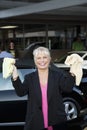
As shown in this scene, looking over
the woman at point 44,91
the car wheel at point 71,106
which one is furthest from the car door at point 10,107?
the woman at point 44,91

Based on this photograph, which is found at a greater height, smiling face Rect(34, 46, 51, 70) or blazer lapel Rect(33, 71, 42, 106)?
smiling face Rect(34, 46, 51, 70)

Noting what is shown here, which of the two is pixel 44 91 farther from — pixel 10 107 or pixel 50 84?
pixel 10 107

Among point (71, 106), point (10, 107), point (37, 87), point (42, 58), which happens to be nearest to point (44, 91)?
point (37, 87)

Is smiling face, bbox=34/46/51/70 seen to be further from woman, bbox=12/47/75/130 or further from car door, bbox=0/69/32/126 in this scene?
car door, bbox=0/69/32/126

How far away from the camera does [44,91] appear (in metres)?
4.53

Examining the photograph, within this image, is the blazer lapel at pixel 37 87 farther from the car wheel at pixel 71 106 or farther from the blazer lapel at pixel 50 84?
the car wheel at pixel 71 106

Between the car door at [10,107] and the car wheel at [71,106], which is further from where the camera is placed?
the car wheel at [71,106]

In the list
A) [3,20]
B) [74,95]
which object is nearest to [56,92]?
[74,95]

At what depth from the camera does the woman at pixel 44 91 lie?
14.8ft

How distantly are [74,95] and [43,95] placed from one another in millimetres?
5191

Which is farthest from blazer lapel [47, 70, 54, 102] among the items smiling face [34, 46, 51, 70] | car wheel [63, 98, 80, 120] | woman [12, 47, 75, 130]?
car wheel [63, 98, 80, 120]

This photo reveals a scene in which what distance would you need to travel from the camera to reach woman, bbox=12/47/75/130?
4.50 m

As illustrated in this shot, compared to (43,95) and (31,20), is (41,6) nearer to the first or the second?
(31,20)

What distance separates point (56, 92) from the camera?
455cm
